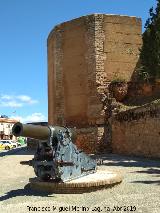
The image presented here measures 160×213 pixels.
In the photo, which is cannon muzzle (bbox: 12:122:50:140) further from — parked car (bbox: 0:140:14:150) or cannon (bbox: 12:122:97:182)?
parked car (bbox: 0:140:14:150)

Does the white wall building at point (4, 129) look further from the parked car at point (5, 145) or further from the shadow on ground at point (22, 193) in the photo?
the shadow on ground at point (22, 193)

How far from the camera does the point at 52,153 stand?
8016mm

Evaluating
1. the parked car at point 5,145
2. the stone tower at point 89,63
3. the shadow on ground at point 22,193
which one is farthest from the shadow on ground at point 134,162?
the parked car at point 5,145

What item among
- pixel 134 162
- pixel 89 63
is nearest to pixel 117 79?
pixel 89 63

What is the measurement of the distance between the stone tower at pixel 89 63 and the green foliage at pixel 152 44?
384 cm

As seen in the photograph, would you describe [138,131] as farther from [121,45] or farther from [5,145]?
[5,145]

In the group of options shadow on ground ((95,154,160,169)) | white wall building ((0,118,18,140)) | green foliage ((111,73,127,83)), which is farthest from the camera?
white wall building ((0,118,18,140))

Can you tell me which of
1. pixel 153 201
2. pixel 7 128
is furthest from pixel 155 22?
pixel 7 128

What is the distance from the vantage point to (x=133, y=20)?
80.3 feet

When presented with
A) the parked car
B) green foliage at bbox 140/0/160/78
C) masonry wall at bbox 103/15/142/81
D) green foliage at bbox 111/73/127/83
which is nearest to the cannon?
green foliage at bbox 140/0/160/78

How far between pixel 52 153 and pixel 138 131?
10926mm

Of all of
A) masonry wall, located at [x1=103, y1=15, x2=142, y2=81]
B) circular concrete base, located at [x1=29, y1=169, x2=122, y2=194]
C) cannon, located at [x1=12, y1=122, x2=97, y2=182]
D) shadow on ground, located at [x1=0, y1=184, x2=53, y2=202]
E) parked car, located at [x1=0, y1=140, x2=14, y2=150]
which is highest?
masonry wall, located at [x1=103, y1=15, x2=142, y2=81]

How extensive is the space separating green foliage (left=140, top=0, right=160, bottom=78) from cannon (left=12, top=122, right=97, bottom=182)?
35.4 ft

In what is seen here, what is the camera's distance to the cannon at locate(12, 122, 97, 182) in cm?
778
